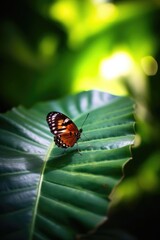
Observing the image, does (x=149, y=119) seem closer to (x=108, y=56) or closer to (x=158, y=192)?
(x=158, y=192)

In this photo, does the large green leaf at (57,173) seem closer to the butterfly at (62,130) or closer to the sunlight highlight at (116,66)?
the butterfly at (62,130)

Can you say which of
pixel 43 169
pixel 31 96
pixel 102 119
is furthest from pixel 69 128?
pixel 31 96

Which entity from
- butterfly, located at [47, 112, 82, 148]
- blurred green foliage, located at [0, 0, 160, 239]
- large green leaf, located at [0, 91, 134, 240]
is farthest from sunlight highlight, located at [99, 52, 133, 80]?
butterfly, located at [47, 112, 82, 148]

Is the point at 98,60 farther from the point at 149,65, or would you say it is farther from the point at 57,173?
the point at 57,173

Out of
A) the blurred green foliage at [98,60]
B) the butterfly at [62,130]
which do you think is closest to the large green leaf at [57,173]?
the butterfly at [62,130]

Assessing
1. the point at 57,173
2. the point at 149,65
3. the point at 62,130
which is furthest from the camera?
the point at 149,65

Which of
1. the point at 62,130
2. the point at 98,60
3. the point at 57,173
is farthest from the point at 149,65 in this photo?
the point at 57,173
